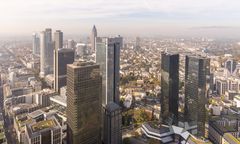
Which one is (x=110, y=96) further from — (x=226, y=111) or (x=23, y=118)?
(x=226, y=111)

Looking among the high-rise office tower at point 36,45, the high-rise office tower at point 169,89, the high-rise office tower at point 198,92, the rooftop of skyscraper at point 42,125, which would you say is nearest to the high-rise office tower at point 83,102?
the rooftop of skyscraper at point 42,125

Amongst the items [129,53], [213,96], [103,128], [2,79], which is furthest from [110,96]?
[129,53]

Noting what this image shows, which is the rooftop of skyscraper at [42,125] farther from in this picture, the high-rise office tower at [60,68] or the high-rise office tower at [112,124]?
the high-rise office tower at [60,68]

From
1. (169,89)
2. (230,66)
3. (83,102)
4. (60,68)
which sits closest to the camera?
(83,102)

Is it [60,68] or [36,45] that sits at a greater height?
[36,45]

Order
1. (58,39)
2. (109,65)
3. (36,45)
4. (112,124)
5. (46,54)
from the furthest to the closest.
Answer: (36,45) → (58,39) → (46,54) → (109,65) → (112,124)

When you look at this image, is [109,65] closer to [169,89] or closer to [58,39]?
[169,89]

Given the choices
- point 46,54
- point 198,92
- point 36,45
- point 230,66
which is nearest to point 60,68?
point 46,54
